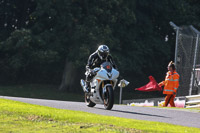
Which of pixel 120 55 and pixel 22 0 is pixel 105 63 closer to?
pixel 120 55

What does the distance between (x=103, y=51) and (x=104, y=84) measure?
857 mm

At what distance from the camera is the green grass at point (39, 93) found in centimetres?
3359

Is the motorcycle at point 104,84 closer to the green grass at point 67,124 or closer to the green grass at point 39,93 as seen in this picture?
the green grass at point 67,124

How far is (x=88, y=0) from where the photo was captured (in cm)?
3369

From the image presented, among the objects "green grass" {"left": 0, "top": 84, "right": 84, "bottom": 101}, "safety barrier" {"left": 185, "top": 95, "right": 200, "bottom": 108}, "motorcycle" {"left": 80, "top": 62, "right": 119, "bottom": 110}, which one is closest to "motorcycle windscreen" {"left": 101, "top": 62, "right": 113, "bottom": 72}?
"motorcycle" {"left": 80, "top": 62, "right": 119, "bottom": 110}

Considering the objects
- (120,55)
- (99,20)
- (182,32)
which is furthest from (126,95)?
(182,32)

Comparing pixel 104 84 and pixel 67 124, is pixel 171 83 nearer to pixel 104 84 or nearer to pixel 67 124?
pixel 104 84

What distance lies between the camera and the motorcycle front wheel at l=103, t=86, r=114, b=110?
12750 millimetres

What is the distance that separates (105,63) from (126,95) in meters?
23.9

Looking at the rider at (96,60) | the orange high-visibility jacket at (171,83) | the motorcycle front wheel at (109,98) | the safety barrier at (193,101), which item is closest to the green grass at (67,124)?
the motorcycle front wheel at (109,98)

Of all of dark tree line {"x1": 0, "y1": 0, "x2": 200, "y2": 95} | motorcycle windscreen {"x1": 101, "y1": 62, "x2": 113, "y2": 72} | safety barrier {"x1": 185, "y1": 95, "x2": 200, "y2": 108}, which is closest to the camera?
motorcycle windscreen {"x1": 101, "y1": 62, "x2": 113, "y2": 72}

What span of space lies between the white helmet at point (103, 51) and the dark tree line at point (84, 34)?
1821cm

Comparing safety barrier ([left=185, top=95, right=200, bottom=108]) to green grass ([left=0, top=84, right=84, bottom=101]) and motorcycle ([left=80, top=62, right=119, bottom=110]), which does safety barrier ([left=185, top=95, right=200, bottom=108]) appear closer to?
motorcycle ([left=80, top=62, right=119, bottom=110])

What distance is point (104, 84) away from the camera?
43.9 ft
